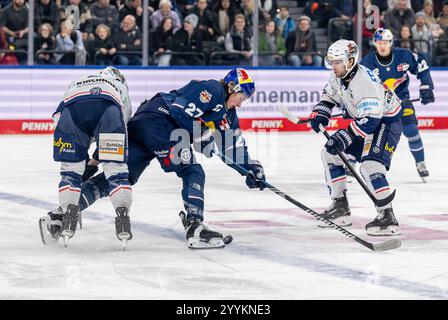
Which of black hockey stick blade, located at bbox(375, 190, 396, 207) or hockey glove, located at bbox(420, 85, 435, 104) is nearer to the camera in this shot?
black hockey stick blade, located at bbox(375, 190, 396, 207)

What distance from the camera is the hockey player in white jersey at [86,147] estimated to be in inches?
256

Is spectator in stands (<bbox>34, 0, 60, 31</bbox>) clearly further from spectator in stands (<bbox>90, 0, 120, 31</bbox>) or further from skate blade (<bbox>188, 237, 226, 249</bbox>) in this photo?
skate blade (<bbox>188, 237, 226, 249</bbox>)

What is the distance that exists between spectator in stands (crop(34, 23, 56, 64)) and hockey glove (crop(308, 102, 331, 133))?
21.2 ft

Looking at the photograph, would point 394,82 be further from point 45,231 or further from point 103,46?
point 103,46

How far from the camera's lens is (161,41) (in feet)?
46.2

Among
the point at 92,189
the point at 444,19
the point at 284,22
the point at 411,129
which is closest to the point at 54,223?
the point at 92,189

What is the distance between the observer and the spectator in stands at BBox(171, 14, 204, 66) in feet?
46.6

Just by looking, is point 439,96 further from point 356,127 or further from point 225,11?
point 356,127

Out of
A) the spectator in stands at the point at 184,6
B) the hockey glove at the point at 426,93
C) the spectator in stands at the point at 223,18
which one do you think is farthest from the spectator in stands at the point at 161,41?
the hockey glove at the point at 426,93

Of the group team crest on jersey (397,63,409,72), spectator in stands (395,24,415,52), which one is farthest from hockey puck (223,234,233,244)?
spectator in stands (395,24,415,52)

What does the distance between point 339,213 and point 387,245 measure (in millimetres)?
1019

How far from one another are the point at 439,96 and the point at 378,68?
17.7 ft
